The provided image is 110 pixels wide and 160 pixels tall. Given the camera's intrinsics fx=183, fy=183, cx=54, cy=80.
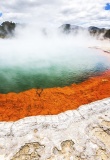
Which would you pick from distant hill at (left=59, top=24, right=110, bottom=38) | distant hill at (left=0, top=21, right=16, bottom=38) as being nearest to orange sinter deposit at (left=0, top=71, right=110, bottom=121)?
distant hill at (left=59, top=24, right=110, bottom=38)

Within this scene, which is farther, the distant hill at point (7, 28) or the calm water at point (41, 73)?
the distant hill at point (7, 28)

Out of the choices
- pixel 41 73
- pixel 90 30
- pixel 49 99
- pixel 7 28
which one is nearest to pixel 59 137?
pixel 49 99

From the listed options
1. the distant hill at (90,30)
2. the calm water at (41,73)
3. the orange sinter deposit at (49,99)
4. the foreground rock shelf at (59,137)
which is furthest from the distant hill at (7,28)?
the foreground rock shelf at (59,137)

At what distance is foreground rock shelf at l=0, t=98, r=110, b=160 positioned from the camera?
4.73m

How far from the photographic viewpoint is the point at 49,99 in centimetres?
844

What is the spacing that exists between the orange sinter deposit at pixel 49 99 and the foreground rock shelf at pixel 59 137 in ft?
3.88

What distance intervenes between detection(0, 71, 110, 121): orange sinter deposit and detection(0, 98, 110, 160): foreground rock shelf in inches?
46.5

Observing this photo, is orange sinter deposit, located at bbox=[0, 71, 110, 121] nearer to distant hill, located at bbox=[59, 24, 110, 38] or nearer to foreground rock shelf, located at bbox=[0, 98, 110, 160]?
foreground rock shelf, located at bbox=[0, 98, 110, 160]

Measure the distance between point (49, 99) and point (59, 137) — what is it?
3297 mm

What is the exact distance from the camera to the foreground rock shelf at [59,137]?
15.5 ft

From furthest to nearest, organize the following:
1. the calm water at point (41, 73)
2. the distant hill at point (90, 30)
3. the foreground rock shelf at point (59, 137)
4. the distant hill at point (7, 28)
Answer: the distant hill at point (7, 28)
the distant hill at point (90, 30)
the calm water at point (41, 73)
the foreground rock shelf at point (59, 137)

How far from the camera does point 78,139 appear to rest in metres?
5.21

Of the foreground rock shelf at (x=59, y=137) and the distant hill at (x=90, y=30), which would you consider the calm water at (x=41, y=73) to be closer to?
the foreground rock shelf at (x=59, y=137)

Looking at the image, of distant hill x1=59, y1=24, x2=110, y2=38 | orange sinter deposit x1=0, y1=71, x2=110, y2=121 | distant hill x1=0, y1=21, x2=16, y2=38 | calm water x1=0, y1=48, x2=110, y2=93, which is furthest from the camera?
distant hill x1=0, y1=21, x2=16, y2=38
